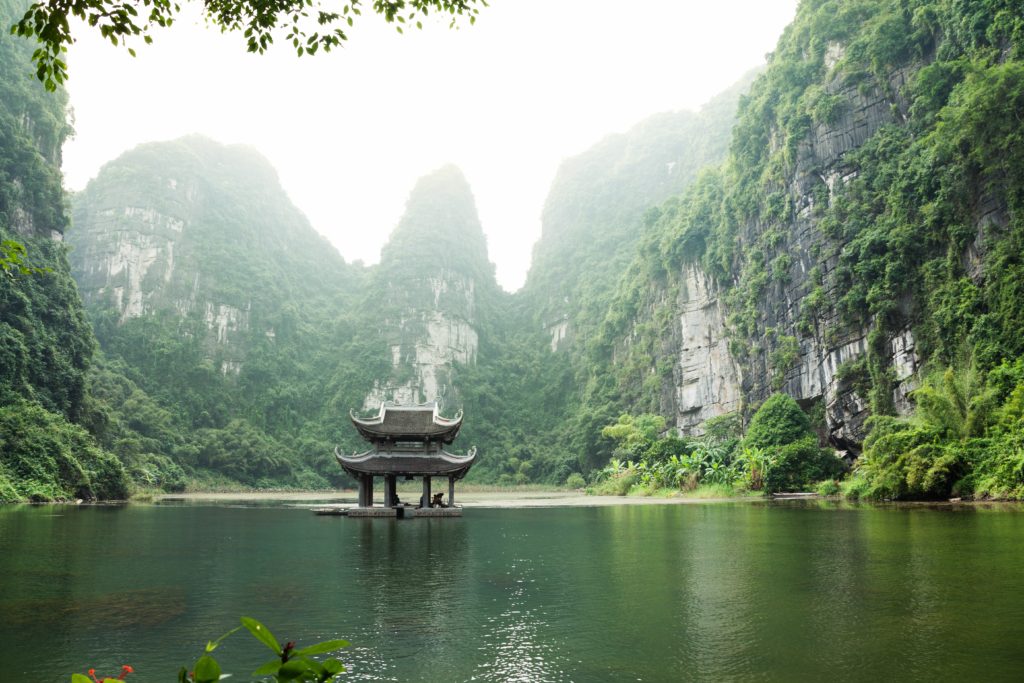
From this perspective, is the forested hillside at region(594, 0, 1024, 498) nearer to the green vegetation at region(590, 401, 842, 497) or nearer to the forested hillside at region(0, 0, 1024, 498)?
the forested hillside at region(0, 0, 1024, 498)

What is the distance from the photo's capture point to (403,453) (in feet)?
83.6

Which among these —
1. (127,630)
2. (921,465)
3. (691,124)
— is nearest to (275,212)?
(691,124)

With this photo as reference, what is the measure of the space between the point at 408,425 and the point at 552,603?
1831 cm

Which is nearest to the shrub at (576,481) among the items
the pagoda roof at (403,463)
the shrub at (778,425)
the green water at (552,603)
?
the shrub at (778,425)

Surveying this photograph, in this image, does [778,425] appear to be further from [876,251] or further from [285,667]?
[285,667]

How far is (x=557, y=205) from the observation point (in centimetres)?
11812

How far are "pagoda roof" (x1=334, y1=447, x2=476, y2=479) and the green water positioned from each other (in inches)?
362

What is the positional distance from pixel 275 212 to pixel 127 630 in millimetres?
113904

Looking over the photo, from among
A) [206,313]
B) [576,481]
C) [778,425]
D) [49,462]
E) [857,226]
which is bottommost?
[576,481]

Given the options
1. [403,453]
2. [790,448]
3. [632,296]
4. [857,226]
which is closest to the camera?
[403,453]

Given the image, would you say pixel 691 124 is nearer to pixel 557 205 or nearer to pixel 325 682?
pixel 557 205

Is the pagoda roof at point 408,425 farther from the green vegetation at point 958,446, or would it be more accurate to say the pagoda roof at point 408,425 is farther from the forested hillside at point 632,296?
the green vegetation at point 958,446

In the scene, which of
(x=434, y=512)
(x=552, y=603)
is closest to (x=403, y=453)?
(x=434, y=512)

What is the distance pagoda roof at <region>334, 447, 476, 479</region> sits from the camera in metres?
24.9
